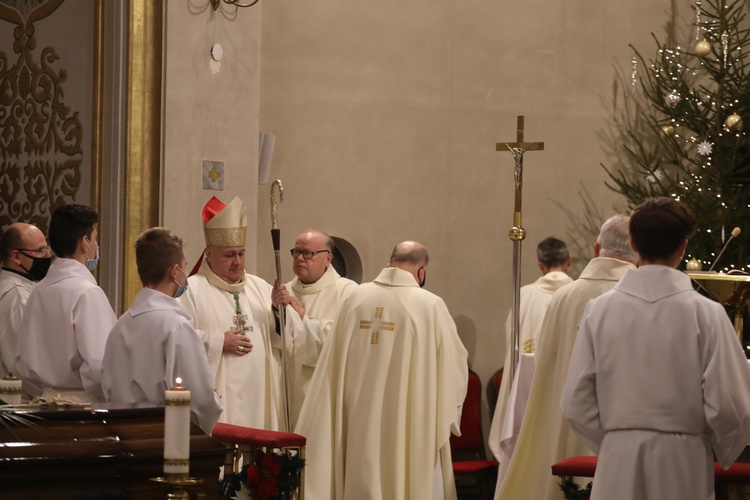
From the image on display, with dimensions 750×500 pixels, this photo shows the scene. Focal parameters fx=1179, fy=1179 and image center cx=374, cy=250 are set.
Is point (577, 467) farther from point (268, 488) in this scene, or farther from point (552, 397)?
point (268, 488)

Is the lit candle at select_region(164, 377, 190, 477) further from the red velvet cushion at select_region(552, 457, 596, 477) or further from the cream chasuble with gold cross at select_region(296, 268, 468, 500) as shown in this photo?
the cream chasuble with gold cross at select_region(296, 268, 468, 500)

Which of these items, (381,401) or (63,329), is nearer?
(63,329)

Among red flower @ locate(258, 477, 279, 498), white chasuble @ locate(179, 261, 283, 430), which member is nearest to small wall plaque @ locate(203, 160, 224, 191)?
white chasuble @ locate(179, 261, 283, 430)

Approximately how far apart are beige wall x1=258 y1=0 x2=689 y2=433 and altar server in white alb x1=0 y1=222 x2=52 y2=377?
2.09m

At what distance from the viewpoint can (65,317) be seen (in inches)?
214

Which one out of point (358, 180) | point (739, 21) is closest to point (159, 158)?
point (358, 180)

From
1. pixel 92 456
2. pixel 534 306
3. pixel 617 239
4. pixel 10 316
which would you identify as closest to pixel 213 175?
pixel 10 316

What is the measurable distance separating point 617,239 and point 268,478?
6.65ft

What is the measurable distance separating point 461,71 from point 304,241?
256 cm

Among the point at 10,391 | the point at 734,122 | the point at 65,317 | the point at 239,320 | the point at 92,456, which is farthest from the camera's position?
the point at 734,122

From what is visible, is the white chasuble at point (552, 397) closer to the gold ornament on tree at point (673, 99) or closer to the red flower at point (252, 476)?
the red flower at point (252, 476)

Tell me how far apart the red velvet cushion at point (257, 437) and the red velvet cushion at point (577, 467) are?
1.41 m

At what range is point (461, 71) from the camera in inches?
370

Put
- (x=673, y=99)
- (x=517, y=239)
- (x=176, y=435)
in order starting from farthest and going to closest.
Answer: (x=673, y=99), (x=517, y=239), (x=176, y=435)
